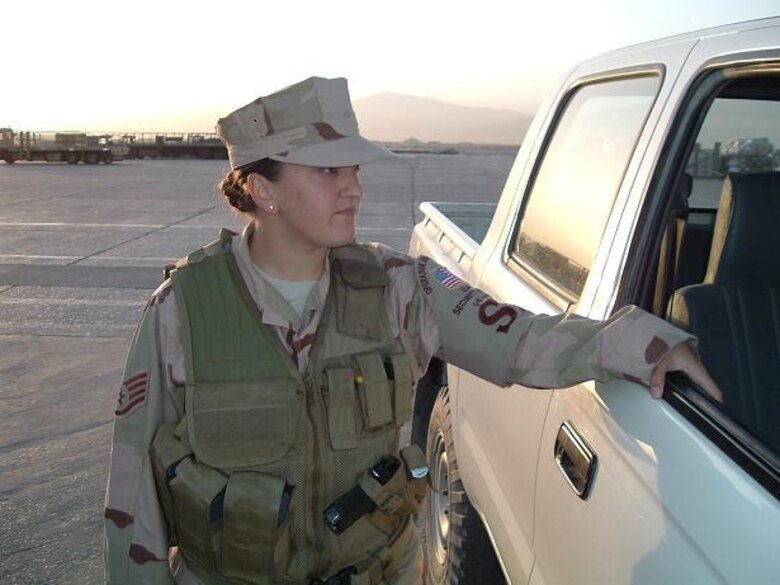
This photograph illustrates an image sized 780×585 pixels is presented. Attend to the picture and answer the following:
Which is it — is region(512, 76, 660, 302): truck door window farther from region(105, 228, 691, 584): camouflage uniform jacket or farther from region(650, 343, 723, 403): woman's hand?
region(650, 343, 723, 403): woman's hand

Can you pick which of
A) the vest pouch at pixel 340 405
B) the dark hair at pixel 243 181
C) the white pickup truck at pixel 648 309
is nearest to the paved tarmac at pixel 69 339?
the dark hair at pixel 243 181

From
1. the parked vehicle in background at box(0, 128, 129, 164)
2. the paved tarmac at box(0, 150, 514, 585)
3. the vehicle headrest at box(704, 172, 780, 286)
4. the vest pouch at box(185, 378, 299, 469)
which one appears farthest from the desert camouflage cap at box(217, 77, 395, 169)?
the parked vehicle in background at box(0, 128, 129, 164)

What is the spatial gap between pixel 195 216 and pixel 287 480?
13983mm

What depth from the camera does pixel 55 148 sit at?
37.5 metres

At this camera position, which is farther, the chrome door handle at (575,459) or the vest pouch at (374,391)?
the vest pouch at (374,391)

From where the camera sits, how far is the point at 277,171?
6.16ft

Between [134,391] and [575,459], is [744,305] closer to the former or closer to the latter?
[575,459]

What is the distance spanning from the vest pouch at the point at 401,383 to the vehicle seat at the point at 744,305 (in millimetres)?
645

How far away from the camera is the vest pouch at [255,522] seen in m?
1.69

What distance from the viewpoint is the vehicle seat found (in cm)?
175

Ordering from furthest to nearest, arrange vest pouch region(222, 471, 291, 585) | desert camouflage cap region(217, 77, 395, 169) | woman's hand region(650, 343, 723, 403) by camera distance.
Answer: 1. desert camouflage cap region(217, 77, 395, 169)
2. vest pouch region(222, 471, 291, 585)
3. woman's hand region(650, 343, 723, 403)

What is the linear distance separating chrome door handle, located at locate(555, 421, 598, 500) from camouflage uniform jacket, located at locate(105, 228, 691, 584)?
116 millimetres

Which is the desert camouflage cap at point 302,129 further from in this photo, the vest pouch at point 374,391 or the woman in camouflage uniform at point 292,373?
the vest pouch at point 374,391

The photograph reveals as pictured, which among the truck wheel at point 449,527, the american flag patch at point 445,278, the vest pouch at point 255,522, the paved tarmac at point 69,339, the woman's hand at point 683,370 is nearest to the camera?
the woman's hand at point 683,370
